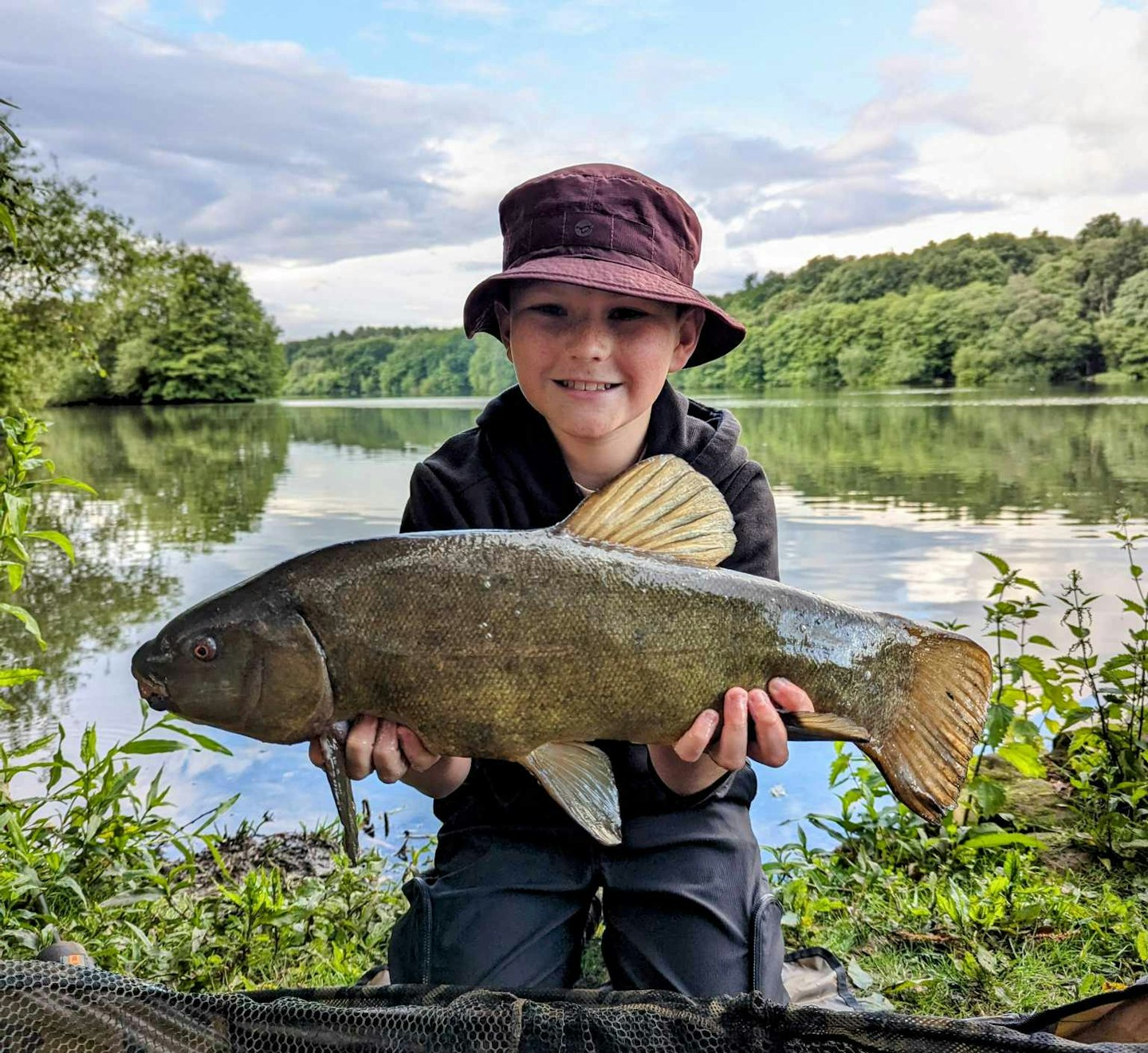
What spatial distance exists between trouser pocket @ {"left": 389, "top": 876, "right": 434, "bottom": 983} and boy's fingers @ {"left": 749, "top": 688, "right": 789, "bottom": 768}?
0.92 metres

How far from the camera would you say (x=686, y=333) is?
8.71ft

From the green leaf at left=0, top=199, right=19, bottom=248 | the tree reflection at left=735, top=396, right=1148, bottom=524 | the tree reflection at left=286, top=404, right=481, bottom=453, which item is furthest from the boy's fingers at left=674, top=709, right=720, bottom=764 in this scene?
the tree reflection at left=286, top=404, right=481, bottom=453

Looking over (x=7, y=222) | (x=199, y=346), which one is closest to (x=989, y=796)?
(x=7, y=222)

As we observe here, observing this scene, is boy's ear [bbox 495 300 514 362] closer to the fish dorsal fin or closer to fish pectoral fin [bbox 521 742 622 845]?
the fish dorsal fin

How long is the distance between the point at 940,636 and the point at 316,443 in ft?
75.7

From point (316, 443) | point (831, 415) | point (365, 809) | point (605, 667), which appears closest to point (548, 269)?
point (605, 667)

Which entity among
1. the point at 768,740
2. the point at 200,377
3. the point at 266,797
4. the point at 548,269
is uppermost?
the point at 200,377

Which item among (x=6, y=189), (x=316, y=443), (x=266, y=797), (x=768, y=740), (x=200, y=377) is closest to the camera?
(x=768, y=740)

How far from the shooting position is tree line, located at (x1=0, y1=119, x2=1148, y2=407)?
147 ft

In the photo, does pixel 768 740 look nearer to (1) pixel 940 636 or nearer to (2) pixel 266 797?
(1) pixel 940 636

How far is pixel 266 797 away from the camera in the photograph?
13.5 ft

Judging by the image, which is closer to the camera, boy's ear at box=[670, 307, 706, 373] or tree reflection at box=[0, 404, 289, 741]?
boy's ear at box=[670, 307, 706, 373]

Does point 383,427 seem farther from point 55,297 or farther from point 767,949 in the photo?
point 767,949

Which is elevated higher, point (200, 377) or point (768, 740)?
point (200, 377)
